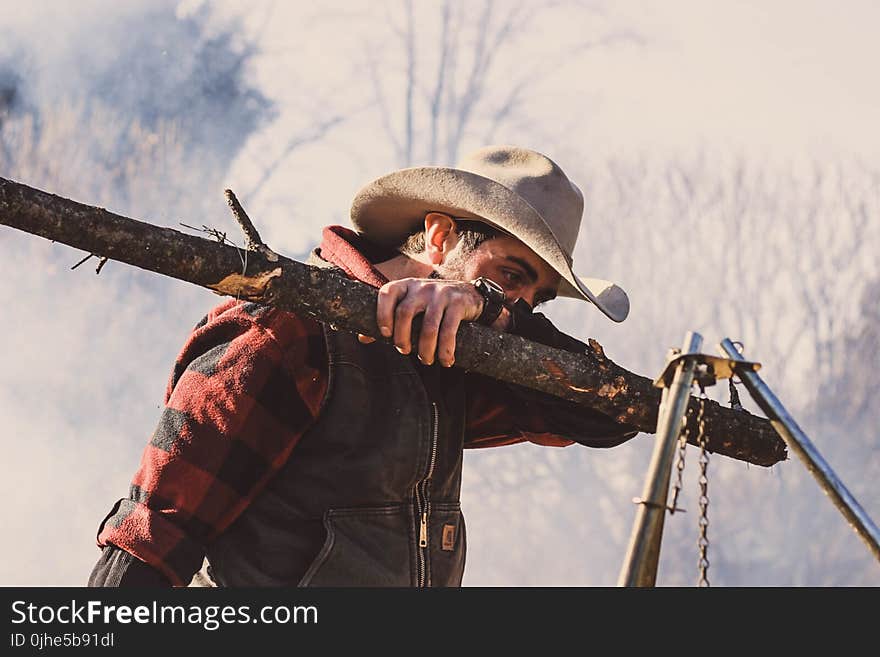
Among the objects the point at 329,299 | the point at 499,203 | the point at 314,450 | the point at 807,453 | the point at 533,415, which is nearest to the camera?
the point at 807,453

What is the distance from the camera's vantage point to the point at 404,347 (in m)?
2.36

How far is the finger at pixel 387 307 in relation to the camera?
7.75 feet

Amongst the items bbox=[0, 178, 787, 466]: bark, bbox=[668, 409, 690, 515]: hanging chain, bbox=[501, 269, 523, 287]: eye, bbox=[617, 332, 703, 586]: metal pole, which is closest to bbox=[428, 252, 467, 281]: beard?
bbox=[501, 269, 523, 287]: eye

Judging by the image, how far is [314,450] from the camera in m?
2.51

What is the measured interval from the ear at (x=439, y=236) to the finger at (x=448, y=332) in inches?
23.9

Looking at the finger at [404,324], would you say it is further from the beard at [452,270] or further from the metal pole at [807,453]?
the metal pole at [807,453]

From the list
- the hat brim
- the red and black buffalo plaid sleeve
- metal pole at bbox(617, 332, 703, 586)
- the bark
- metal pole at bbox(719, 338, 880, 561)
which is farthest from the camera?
the hat brim

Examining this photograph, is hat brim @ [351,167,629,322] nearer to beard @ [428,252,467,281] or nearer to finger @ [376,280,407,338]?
beard @ [428,252,467,281]

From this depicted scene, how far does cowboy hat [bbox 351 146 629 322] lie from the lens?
9.38 ft

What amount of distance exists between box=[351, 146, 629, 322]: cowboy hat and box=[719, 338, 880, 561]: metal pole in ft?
2.97

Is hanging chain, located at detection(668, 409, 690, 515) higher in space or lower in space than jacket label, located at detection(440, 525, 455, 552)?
lower

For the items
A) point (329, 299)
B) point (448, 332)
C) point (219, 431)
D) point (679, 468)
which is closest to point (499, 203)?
point (448, 332)

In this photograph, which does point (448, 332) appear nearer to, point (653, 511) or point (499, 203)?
point (499, 203)

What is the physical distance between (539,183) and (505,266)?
0.97 ft
